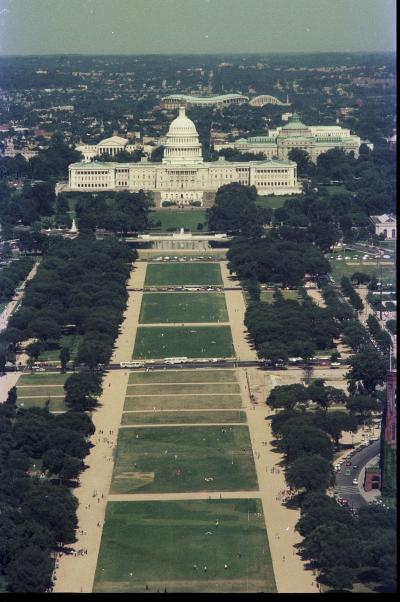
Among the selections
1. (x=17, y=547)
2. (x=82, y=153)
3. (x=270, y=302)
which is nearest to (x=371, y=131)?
(x=82, y=153)

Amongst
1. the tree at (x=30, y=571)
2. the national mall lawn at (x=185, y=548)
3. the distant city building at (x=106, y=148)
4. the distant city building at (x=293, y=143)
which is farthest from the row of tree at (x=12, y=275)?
the distant city building at (x=293, y=143)

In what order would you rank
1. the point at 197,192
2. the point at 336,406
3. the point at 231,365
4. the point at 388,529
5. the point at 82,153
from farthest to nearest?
the point at 82,153 < the point at 197,192 < the point at 231,365 < the point at 336,406 < the point at 388,529

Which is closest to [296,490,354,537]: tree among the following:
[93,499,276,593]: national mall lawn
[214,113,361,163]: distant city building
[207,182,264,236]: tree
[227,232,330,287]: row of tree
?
[93,499,276,593]: national mall lawn

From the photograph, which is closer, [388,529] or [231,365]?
[388,529]

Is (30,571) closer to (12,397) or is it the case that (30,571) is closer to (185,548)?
(185,548)

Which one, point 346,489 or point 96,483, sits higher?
point 346,489

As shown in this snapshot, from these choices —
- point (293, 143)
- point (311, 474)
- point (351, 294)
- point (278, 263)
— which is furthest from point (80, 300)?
point (293, 143)

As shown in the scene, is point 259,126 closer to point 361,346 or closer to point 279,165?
point 279,165
